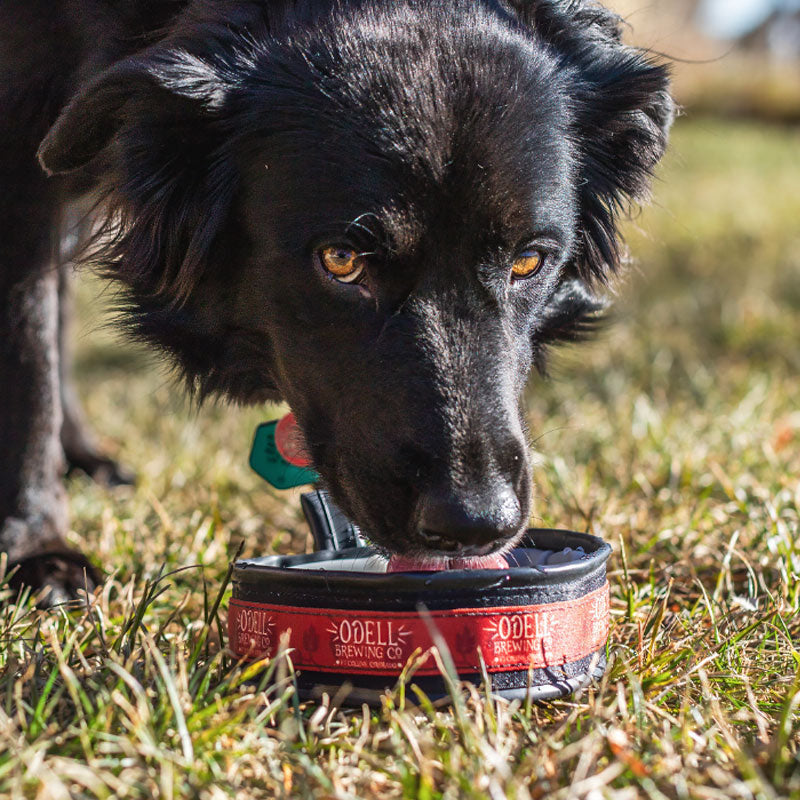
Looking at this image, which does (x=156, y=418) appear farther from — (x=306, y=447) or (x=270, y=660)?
(x=270, y=660)

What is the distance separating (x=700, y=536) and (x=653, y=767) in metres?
1.18

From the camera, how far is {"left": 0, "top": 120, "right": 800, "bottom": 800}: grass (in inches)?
61.2

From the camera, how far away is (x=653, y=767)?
160 cm

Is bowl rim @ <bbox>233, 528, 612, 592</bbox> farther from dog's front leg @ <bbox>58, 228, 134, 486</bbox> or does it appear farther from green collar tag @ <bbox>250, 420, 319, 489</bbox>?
dog's front leg @ <bbox>58, 228, 134, 486</bbox>

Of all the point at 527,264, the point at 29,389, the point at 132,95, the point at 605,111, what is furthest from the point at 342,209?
the point at 29,389

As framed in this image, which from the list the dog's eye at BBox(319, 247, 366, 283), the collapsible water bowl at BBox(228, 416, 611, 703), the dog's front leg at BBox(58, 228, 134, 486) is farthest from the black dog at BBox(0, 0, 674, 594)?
the dog's front leg at BBox(58, 228, 134, 486)

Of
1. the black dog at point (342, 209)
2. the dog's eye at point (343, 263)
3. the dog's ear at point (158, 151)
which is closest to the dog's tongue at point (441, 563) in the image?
the black dog at point (342, 209)

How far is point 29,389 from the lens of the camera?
262cm

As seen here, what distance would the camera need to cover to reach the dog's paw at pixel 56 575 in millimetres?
2482

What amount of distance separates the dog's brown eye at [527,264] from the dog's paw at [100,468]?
2.10 m

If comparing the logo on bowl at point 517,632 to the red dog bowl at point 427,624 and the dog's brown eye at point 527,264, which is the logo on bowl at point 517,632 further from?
the dog's brown eye at point 527,264

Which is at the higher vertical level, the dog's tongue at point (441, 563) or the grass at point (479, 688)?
the dog's tongue at point (441, 563)

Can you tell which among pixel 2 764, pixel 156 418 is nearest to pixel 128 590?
pixel 2 764

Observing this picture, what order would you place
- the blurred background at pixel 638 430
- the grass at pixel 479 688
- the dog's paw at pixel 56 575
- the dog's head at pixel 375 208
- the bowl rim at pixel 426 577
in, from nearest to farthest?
the grass at pixel 479 688 < the bowl rim at pixel 426 577 < the dog's head at pixel 375 208 < the dog's paw at pixel 56 575 < the blurred background at pixel 638 430
